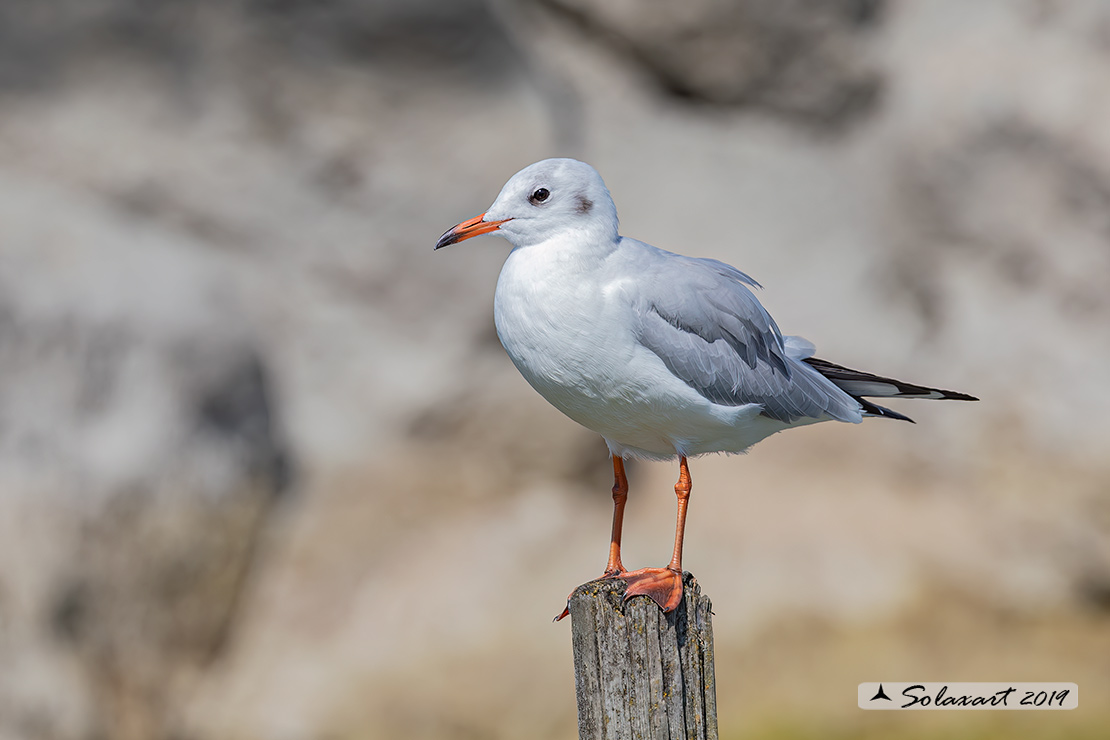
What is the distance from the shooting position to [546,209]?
3.11 meters

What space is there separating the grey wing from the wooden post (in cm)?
71

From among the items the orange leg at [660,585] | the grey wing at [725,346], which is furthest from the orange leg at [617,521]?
the grey wing at [725,346]

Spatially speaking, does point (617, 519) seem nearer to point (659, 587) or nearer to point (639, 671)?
point (659, 587)

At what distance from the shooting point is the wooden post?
289 centimetres

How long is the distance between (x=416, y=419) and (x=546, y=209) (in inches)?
174

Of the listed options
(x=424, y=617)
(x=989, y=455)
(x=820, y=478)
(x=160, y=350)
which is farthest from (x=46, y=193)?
(x=989, y=455)

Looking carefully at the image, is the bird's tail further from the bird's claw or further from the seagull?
the bird's claw

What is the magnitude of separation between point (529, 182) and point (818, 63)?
6333mm

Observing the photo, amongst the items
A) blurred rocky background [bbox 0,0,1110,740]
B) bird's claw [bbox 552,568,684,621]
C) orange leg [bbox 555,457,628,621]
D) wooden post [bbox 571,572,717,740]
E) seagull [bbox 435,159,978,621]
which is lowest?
wooden post [bbox 571,572,717,740]

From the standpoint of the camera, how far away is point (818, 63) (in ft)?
28.5

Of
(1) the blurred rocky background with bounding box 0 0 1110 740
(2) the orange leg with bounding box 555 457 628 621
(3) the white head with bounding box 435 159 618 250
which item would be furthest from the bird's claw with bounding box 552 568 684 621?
(1) the blurred rocky background with bounding box 0 0 1110 740

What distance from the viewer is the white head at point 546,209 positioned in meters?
3.11

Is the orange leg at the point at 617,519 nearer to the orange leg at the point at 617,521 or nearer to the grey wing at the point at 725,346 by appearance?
the orange leg at the point at 617,521

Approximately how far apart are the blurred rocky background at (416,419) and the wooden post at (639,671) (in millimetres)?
4121
